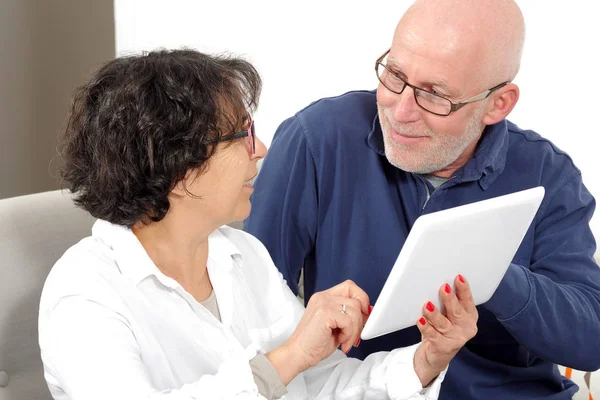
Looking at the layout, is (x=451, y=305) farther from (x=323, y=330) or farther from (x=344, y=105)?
(x=344, y=105)

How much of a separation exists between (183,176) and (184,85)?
0.50ft

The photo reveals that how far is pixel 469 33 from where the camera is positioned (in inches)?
71.5

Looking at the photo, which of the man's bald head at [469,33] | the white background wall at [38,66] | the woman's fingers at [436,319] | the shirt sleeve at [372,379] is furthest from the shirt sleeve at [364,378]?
the white background wall at [38,66]

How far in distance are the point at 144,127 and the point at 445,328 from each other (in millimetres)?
628

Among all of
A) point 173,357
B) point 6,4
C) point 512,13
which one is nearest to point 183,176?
point 173,357

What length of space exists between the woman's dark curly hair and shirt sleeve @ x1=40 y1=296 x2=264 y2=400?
208mm

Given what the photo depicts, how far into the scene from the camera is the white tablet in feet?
4.36

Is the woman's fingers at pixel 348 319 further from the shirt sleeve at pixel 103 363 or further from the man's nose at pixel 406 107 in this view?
the man's nose at pixel 406 107

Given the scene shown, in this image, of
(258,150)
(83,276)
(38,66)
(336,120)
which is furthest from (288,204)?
(38,66)

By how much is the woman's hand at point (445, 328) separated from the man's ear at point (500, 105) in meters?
0.56

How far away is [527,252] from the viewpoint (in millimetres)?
1933

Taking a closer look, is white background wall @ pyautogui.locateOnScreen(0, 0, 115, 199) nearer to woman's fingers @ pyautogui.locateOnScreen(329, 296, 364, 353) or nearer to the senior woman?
the senior woman

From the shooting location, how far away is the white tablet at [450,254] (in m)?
1.33

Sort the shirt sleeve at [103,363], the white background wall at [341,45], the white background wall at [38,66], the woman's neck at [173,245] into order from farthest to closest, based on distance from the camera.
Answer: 1. the white background wall at [38,66]
2. the white background wall at [341,45]
3. the woman's neck at [173,245]
4. the shirt sleeve at [103,363]
